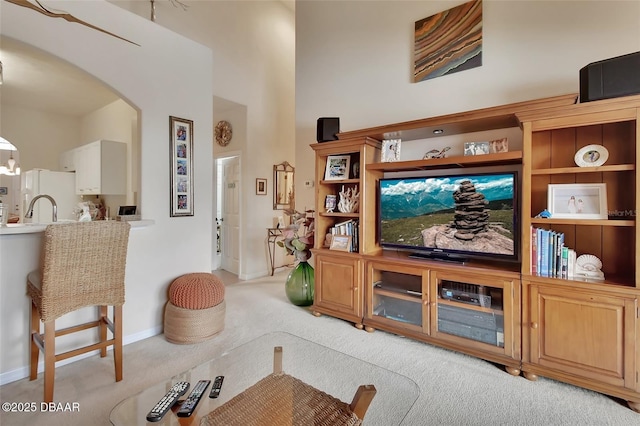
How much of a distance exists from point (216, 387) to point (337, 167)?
7.56 ft

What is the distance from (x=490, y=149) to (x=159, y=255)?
304cm

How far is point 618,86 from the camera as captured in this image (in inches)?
70.4

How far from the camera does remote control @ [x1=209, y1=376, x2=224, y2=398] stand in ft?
4.50

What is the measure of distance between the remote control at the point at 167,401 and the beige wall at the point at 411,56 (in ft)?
8.92

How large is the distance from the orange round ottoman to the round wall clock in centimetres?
308

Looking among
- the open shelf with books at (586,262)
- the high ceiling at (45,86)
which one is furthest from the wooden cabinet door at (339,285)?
the high ceiling at (45,86)

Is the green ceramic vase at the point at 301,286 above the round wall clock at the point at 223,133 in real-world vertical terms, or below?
below

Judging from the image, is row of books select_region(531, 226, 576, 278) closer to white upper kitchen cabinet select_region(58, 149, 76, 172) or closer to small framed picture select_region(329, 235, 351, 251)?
small framed picture select_region(329, 235, 351, 251)

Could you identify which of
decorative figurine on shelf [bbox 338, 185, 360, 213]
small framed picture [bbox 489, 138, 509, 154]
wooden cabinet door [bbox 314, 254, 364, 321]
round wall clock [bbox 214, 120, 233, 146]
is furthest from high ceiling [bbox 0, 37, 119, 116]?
small framed picture [bbox 489, 138, 509, 154]

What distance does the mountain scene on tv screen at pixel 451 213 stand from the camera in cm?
229

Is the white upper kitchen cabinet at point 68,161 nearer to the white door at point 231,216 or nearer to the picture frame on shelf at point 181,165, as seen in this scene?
the white door at point 231,216

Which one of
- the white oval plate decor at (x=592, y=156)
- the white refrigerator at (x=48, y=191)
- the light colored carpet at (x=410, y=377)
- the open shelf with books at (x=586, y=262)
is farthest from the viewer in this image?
the white refrigerator at (x=48, y=191)

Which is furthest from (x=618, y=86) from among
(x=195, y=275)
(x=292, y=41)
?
(x=292, y=41)

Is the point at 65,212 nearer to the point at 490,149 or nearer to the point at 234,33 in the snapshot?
the point at 234,33
